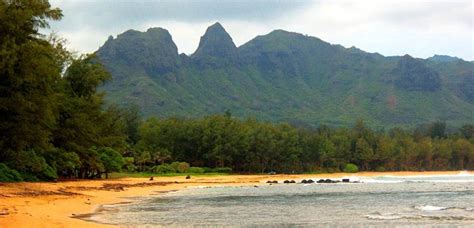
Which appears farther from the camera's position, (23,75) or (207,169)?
(207,169)

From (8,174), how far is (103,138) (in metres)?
25.2

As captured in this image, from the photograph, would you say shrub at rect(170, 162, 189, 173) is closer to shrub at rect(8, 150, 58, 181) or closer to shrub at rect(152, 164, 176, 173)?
shrub at rect(152, 164, 176, 173)

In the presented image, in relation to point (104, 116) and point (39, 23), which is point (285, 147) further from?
point (39, 23)

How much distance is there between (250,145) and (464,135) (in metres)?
97.1

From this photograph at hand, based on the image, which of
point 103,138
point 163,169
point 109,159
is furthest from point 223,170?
point 103,138

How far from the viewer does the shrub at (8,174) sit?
43228 millimetres

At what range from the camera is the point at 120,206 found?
36656mm

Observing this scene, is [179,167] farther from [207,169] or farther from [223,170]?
[223,170]

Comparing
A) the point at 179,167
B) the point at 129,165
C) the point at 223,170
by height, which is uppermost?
the point at 129,165

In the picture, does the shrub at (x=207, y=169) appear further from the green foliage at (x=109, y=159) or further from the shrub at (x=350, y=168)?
the shrub at (x=350, y=168)

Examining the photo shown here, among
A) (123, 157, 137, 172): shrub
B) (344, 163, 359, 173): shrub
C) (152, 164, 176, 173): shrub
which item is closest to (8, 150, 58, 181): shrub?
(123, 157, 137, 172): shrub

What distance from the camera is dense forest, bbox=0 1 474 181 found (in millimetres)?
39188

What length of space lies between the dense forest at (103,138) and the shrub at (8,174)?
86mm

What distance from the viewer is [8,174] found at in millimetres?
44562
